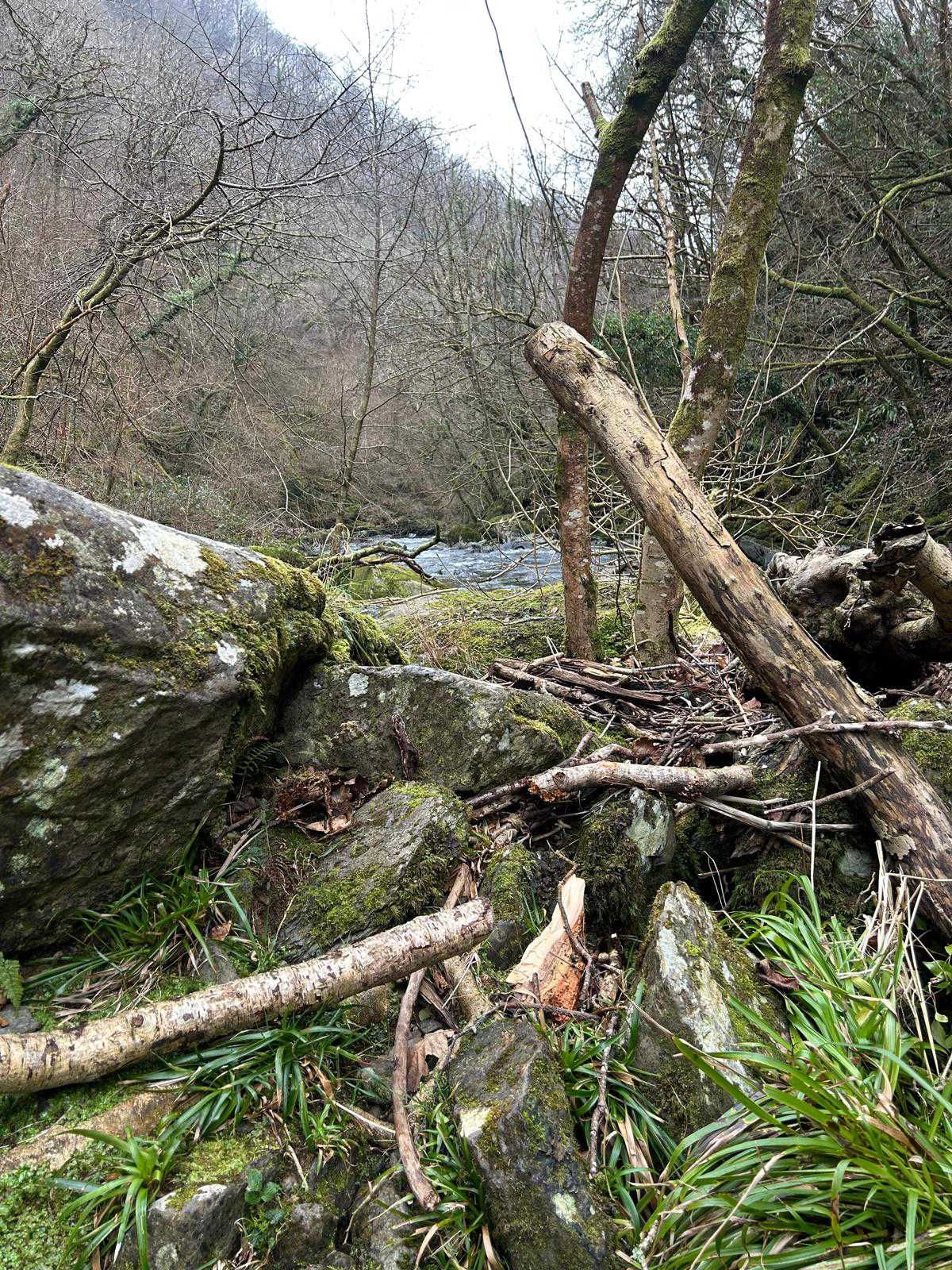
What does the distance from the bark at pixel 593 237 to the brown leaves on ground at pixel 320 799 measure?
2396 millimetres

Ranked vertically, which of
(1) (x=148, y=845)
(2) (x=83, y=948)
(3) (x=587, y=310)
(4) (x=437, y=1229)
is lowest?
(4) (x=437, y=1229)

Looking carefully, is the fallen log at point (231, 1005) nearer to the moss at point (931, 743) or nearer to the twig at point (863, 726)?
the twig at point (863, 726)

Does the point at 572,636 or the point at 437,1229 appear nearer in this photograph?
the point at 437,1229

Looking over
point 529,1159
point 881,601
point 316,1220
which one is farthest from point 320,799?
point 881,601

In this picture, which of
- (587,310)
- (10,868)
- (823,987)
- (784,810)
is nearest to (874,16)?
(587,310)

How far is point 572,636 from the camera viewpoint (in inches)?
200

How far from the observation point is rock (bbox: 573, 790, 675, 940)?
2.70m

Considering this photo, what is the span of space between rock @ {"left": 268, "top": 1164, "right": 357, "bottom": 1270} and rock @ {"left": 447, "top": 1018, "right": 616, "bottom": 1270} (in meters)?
0.35

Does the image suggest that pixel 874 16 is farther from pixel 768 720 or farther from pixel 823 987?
pixel 823 987

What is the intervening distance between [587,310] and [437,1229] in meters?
4.70

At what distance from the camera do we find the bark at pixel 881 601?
270 centimetres

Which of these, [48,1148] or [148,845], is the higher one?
[148,845]

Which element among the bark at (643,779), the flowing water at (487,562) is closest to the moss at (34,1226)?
the bark at (643,779)

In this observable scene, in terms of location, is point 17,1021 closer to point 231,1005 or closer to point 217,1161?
point 231,1005
